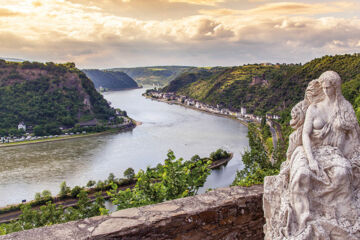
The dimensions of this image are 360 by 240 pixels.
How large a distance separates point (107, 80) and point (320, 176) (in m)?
141

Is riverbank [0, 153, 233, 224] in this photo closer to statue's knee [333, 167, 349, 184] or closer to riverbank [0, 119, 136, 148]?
statue's knee [333, 167, 349, 184]

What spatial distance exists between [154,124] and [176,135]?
34.4 feet

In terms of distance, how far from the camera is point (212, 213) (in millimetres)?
2859

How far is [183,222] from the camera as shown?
2.72 meters

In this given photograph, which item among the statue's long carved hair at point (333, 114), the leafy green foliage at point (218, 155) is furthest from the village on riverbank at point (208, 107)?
the statue's long carved hair at point (333, 114)

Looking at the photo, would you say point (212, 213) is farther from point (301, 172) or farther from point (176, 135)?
point (176, 135)

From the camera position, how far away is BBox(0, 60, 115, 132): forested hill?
1900 inches

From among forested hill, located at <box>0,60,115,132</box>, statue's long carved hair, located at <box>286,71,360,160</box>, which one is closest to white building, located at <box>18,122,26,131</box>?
forested hill, located at <box>0,60,115,132</box>

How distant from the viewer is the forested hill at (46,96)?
48.2 metres

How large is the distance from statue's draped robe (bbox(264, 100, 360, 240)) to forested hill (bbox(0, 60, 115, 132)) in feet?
157

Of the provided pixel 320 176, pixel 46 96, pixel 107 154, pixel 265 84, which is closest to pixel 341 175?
pixel 320 176

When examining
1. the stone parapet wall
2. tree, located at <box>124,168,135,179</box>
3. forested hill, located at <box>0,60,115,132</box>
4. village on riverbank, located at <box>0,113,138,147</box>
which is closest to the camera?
the stone parapet wall

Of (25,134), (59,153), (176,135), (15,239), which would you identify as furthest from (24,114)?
(15,239)

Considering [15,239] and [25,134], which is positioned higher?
[15,239]
